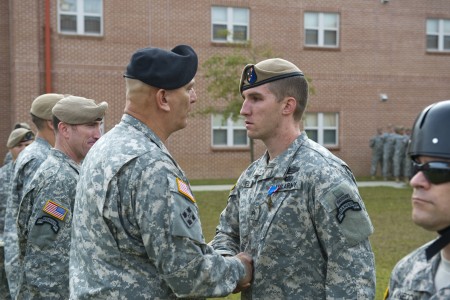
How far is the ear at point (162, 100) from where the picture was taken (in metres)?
3.21

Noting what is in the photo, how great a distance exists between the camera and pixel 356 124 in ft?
88.4

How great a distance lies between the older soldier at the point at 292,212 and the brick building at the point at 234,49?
1988cm

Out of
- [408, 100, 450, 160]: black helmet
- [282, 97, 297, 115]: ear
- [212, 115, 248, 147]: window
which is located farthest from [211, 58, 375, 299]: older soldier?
[212, 115, 248, 147]: window

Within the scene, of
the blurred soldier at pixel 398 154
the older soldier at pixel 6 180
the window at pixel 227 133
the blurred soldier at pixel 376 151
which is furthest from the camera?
the blurred soldier at pixel 376 151

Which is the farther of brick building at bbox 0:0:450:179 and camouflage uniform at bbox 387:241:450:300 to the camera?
brick building at bbox 0:0:450:179

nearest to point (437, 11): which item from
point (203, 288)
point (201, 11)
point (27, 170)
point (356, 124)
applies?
point (356, 124)

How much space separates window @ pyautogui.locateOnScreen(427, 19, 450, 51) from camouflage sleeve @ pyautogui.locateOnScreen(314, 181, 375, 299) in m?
26.3

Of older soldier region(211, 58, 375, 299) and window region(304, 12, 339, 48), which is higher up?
window region(304, 12, 339, 48)

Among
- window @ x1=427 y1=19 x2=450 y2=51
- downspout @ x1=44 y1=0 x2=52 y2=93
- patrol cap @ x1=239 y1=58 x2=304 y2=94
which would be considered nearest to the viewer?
patrol cap @ x1=239 y1=58 x2=304 y2=94

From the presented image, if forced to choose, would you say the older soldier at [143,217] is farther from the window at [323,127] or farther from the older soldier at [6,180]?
the window at [323,127]

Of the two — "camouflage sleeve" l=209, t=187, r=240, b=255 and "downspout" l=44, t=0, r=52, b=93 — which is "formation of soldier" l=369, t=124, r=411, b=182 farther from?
"camouflage sleeve" l=209, t=187, r=240, b=255

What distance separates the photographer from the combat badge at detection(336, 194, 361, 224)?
3291 mm

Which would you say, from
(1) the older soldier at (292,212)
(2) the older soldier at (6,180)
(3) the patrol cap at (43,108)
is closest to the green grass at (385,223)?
(2) the older soldier at (6,180)

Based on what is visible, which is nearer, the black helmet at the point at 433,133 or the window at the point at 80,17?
the black helmet at the point at 433,133
